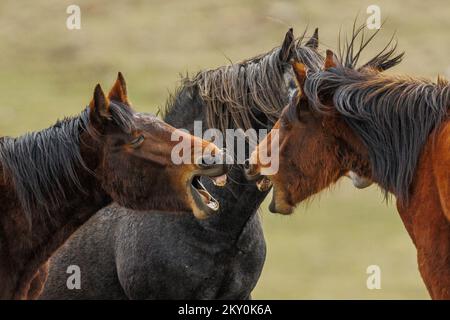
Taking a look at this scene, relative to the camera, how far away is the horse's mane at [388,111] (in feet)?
23.5

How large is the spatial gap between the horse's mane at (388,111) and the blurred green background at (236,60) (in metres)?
15.6

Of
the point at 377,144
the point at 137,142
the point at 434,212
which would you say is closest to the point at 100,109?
the point at 137,142

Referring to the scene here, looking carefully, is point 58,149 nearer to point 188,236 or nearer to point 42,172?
point 42,172

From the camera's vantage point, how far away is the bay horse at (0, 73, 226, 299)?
26.5 feet

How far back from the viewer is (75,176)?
319 inches

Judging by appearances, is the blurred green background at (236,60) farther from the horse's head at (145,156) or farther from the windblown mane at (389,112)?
the windblown mane at (389,112)

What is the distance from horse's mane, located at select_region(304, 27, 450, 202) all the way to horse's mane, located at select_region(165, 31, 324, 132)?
1.57 meters

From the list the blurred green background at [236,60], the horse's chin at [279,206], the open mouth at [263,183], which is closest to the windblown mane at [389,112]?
the horse's chin at [279,206]

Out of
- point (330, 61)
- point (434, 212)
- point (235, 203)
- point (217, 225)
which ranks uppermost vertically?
point (330, 61)

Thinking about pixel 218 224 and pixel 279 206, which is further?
pixel 218 224

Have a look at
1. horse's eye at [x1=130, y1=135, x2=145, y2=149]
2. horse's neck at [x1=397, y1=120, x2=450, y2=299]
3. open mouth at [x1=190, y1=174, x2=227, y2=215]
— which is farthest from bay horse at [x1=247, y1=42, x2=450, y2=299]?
horse's eye at [x1=130, y1=135, x2=145, y2=149]

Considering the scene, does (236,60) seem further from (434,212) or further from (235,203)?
(434,212)

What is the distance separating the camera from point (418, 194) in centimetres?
716

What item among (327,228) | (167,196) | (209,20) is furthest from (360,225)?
(167,196)
